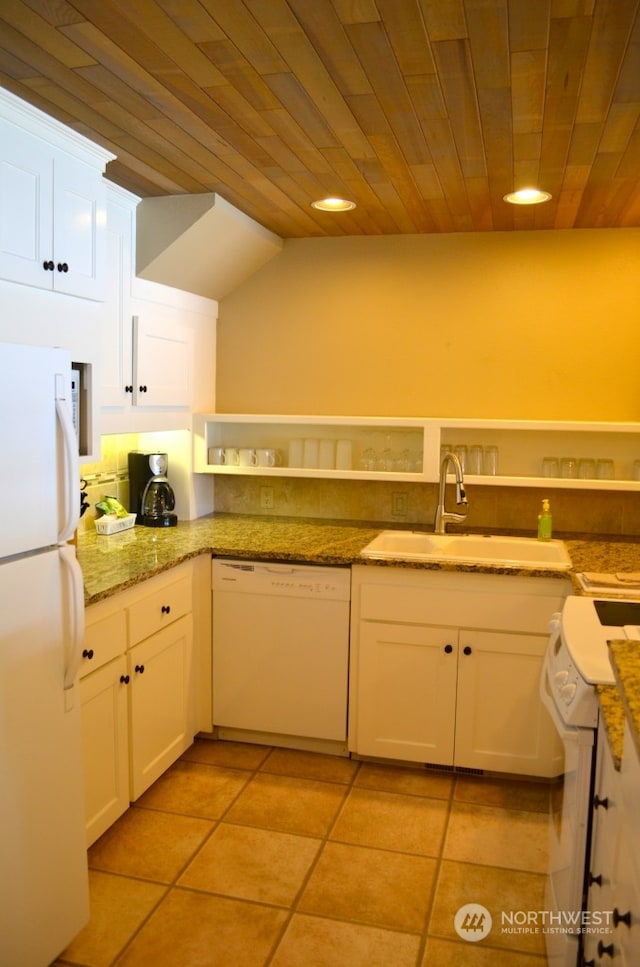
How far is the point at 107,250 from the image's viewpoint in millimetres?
2977

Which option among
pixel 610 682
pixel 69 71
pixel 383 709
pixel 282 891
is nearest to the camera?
pixel 610 682

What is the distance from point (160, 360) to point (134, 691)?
56.9 inches

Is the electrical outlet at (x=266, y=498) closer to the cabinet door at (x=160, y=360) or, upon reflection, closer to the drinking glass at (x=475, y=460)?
the cabinet door at (x=160, y=360)

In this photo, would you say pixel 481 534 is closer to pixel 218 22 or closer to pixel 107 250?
pixel 107 250

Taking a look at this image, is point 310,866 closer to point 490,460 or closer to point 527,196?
point 490,460

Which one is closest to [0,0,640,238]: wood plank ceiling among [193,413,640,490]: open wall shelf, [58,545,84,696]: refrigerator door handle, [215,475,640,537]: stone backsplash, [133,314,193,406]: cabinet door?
[133,314,193,406]: cabinet door

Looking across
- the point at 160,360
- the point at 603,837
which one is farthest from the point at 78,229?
the point at 603,837

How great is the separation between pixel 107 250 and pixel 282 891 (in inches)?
91.3

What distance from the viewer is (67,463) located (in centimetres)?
→ 199

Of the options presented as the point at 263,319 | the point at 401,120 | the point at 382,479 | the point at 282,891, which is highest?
the point at 401,120

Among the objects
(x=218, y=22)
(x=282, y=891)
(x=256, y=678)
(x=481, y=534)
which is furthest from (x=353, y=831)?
(x=218, y=22)

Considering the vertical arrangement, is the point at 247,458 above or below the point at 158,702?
above

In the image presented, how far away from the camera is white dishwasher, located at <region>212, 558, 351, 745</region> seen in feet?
10.6

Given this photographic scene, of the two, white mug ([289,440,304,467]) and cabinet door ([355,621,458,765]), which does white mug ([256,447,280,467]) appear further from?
cabinet door ([355,621,458,765])
